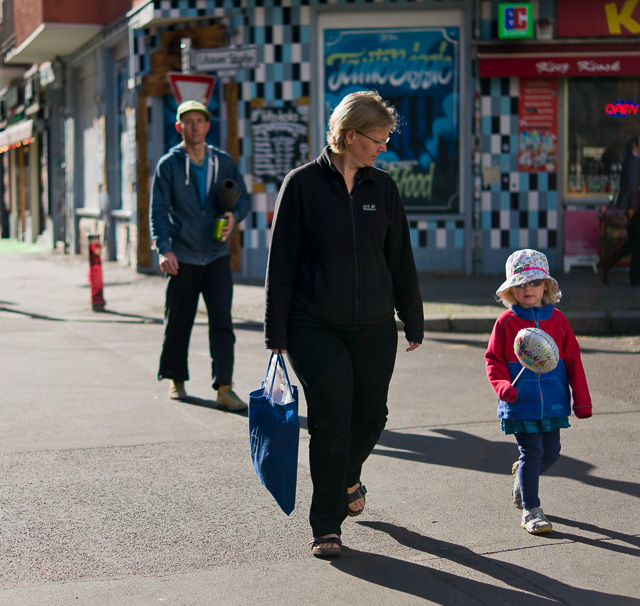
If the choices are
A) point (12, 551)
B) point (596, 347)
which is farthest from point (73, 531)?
point (596, 347)

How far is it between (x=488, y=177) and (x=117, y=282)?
231 inches

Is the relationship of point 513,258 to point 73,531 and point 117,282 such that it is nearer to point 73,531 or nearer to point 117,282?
point 73,531

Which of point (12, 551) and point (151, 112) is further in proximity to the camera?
point (151, 112)

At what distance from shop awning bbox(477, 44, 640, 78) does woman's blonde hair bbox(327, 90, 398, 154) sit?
11.5m

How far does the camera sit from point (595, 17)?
50.3 ft

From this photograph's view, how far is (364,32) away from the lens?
1551 cm

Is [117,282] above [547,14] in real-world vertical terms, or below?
below

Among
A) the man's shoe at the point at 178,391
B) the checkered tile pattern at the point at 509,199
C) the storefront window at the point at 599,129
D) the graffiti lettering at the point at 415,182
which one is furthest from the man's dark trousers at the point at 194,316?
the storefront window at the point at 599,129

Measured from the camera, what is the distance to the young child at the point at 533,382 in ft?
14.5

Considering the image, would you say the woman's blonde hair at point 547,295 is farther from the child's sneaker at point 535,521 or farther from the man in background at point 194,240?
the man in background at point 194,240

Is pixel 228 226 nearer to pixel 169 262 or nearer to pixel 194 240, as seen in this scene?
pixel 194 240

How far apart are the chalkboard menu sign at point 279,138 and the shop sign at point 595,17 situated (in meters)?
3.99

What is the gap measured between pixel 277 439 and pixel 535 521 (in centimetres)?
117

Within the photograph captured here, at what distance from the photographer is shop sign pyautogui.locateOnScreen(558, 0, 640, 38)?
50.2 ft
